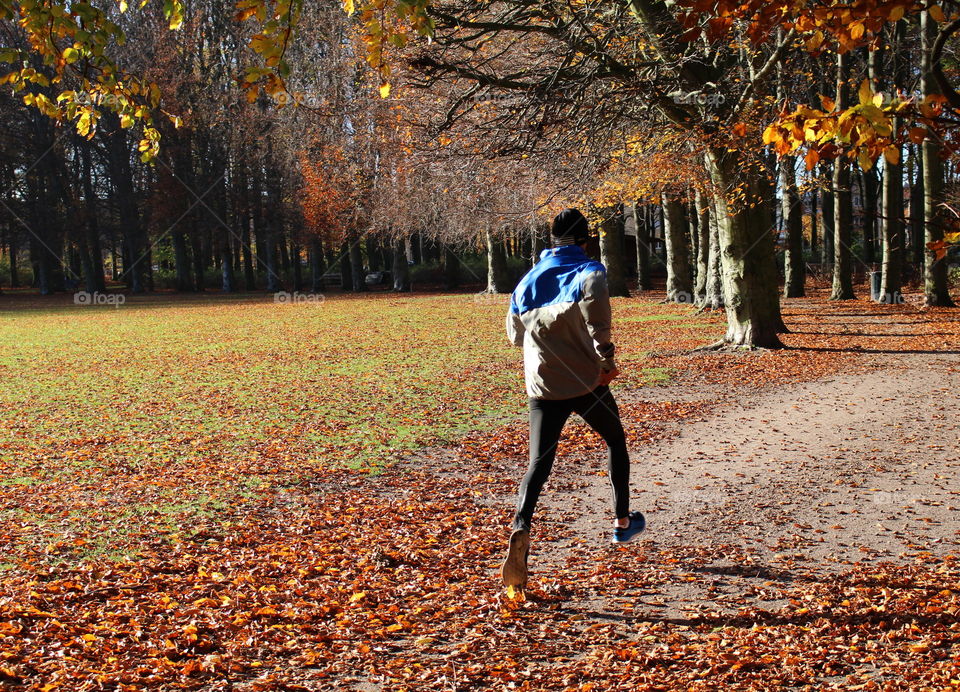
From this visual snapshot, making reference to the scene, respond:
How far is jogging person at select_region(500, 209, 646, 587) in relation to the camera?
452cm

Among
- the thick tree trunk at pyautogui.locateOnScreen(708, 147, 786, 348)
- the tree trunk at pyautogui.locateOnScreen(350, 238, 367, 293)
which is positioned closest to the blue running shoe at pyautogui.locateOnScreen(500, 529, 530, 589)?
the thick tree trunk at pyautogui.locateOnScreen(708, 147, 786, 348)

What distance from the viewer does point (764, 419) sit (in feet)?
31.9

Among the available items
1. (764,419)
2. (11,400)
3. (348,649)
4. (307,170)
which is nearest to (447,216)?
(307,170)

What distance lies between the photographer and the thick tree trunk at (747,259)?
590 inches

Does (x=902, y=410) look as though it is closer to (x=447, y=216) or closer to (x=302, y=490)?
(x=302, y=490)

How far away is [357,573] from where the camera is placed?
5.15m

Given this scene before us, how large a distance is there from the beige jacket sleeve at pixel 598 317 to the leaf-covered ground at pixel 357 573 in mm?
1338

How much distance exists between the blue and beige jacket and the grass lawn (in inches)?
116
